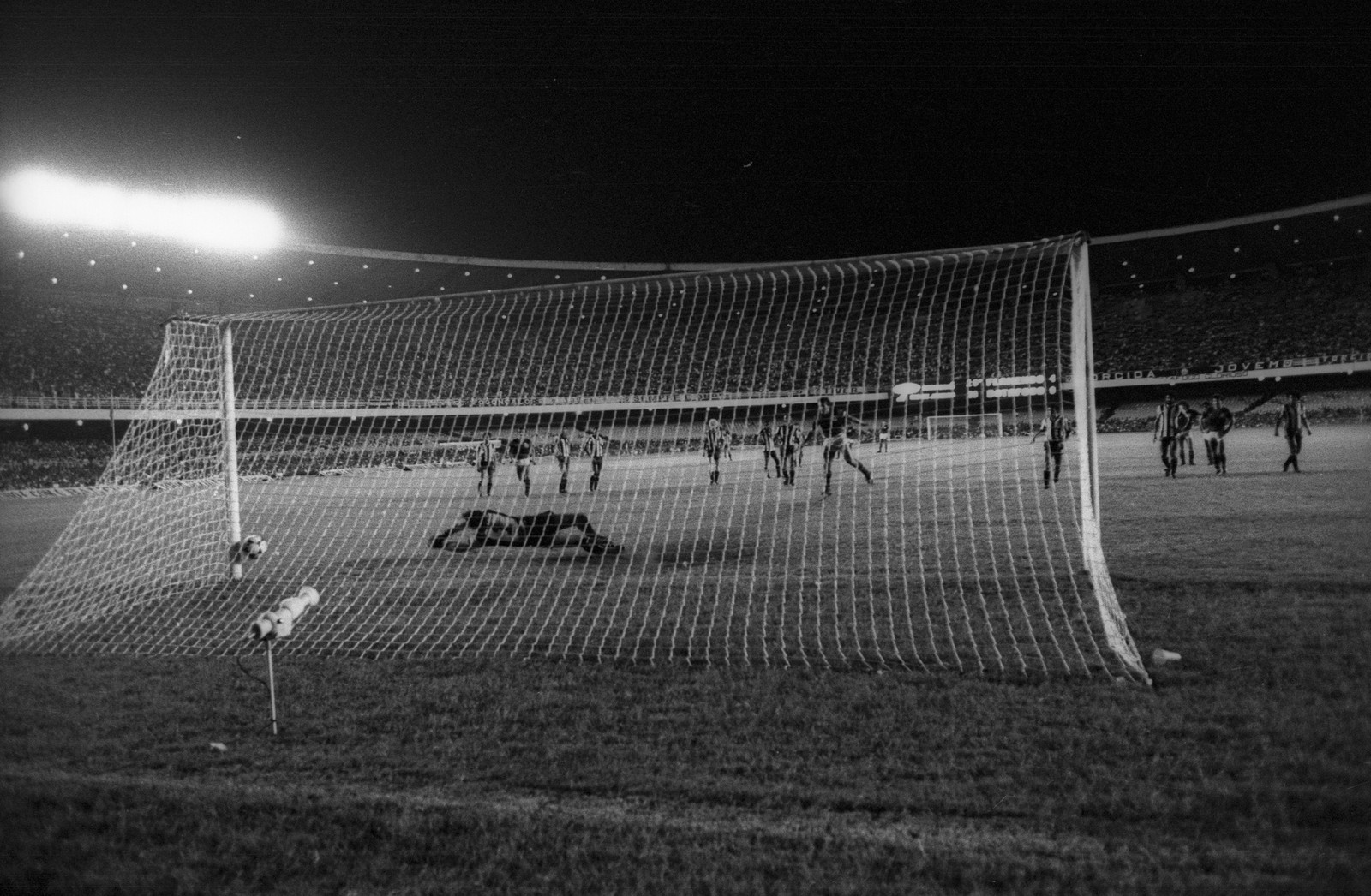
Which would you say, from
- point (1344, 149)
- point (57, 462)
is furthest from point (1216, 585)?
point (57, 462)

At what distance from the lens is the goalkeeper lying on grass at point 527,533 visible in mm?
8617

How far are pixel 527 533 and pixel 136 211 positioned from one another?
2929 cm

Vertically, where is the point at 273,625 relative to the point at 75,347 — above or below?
below

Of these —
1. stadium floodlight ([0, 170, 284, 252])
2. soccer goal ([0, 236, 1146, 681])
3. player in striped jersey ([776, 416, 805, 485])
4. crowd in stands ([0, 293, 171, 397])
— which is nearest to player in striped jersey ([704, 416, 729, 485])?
soccer goal ([0, 236, 1146, 681])

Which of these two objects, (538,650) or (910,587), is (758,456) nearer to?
(910,587)

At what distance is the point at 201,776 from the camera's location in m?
3.43

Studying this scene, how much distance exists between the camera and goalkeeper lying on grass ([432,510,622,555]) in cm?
862

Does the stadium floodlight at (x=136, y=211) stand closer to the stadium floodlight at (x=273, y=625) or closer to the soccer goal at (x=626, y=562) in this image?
the soccer goal at (x=626, y=562)

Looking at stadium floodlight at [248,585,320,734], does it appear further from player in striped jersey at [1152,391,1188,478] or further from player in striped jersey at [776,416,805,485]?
player in striped jersey at [1152,391,1188,478]

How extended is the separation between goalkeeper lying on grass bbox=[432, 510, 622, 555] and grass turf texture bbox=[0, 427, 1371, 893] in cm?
361

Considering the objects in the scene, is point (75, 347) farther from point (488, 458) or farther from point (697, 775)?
point (697, 775)

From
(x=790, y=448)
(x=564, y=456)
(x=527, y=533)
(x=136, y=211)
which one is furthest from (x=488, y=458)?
(x=136, y=211)

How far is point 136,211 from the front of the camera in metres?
29.3

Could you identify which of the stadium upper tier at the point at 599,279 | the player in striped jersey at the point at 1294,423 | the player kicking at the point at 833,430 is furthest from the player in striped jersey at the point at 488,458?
the player in striped jersey at the point at 1294,423
